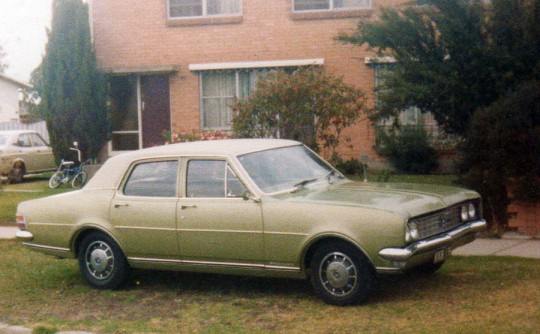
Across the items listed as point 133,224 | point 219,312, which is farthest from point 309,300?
point 133,224

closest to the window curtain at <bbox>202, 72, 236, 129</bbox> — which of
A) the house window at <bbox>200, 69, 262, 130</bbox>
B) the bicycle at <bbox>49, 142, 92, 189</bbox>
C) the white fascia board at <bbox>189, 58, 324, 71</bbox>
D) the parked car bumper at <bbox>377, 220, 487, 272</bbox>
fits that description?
the house window at <bbox>200, 69, 262, 130</bbox>

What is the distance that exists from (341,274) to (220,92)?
13990mm

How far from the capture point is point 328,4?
20.0 meters

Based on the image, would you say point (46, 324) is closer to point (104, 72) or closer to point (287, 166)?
point (287, 166)

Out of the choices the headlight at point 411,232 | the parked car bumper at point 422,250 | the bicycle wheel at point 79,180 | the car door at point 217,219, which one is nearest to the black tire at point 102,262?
the car door at point 217,219

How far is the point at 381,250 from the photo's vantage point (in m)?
7.15

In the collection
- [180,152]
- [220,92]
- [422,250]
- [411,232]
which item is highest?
[220,92]

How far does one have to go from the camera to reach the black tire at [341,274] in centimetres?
737

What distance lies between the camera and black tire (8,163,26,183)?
2240cm

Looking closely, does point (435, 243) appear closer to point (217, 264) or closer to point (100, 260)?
point (217, 264)

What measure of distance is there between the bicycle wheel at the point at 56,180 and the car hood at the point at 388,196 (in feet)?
41.9

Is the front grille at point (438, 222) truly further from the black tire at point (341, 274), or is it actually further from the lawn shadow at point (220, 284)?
the lawn shadow at point (220, 284)

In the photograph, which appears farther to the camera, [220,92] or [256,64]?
[220,92]

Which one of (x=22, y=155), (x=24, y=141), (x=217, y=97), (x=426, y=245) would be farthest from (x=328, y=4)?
(x=426, y=245)
